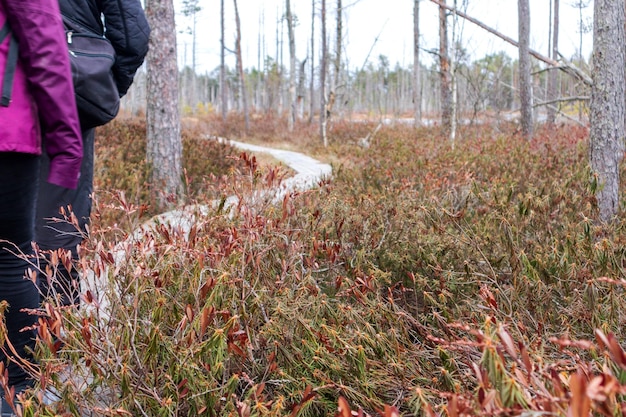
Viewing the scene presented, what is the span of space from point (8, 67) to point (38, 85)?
0.32ft

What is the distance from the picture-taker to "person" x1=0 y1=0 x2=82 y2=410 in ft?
5.68

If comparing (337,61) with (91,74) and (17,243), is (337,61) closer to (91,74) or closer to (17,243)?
(91,74)

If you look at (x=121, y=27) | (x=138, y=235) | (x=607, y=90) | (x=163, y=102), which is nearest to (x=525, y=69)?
(x=607, y=90)

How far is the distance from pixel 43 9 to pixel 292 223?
1.94 m

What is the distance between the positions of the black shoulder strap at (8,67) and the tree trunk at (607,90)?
14.9ft

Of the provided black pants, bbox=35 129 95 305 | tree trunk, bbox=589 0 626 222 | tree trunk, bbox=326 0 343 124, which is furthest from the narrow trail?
tree trunk, bbox=326 0 343 124

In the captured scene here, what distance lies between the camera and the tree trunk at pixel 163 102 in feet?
22.3

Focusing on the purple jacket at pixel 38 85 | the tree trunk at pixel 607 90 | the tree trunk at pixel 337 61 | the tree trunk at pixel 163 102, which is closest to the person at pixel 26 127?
the purple jacket at pixel 38 85

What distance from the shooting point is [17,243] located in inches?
76.8

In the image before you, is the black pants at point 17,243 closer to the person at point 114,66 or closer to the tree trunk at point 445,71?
the person at point 114,66

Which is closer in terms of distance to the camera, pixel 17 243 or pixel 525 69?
pixel 17 243

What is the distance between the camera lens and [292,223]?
3404 millimetres

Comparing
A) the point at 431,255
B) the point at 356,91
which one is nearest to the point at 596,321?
the point at 431,255

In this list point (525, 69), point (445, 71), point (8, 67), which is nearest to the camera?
point (8, 67)
